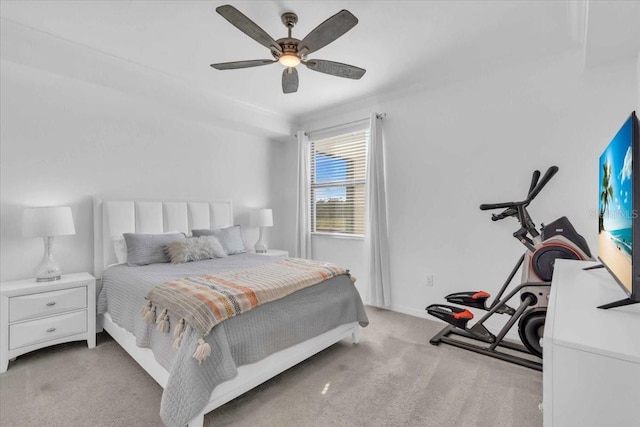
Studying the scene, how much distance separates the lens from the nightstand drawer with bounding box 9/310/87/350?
2.36 m

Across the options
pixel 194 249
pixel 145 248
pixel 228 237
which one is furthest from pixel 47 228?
pixel 228 237

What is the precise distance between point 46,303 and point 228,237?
5.59 feet

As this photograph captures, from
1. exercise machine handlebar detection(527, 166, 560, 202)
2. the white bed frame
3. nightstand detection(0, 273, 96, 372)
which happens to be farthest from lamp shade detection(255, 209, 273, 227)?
exercise machine handlebar detection(527, 166, 560, 202)

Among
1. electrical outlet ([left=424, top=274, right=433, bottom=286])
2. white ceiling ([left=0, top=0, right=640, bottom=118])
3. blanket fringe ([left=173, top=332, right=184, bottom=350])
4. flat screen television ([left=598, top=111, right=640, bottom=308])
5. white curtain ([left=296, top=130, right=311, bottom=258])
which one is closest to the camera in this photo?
flat screen television ([left=598, top=111, right=640, bottom=308])

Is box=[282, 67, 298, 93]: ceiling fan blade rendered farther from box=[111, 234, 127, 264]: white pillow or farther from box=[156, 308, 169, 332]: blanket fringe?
box=[111, 234, 127, 264]: white pillow

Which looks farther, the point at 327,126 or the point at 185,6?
the point at 327,126

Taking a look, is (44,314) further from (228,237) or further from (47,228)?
(228,237)

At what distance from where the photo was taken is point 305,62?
7.46 ft

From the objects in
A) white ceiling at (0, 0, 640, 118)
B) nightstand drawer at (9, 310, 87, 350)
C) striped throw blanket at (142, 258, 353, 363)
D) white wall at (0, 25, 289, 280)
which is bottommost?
nightstand drawer at (9, 310, 87, 350)

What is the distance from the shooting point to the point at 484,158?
3.06 m

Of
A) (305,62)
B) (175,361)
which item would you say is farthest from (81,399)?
(305,62)

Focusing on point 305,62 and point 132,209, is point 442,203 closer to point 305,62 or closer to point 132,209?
point 305,62

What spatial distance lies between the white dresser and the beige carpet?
124 centimetres

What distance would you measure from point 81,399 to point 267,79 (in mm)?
3114
